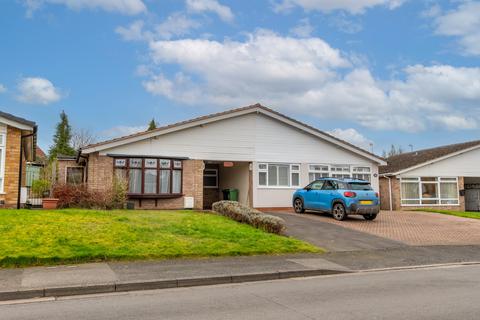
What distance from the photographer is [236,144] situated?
22656 millimetres

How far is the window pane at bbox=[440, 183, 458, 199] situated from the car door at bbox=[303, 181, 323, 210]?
13.7m

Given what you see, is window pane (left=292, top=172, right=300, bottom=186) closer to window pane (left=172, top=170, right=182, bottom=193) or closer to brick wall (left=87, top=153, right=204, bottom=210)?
brick wall (left=87, top=153, right=204, bottom=210)

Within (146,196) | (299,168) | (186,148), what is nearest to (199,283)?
(146,196)

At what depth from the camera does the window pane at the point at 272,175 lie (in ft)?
76.3

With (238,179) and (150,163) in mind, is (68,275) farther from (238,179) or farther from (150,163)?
(238,179)

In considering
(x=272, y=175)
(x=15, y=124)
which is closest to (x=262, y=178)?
(x=272, y=175)

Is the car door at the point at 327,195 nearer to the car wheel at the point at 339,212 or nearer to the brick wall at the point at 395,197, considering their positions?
the car wheel at the point at 339,212

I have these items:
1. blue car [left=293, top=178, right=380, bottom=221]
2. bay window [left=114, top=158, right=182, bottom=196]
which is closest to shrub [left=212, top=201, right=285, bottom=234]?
blue car [left=293, top=178, right=380, bottom=221]

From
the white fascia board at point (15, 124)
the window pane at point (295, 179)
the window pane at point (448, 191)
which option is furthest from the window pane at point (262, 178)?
the window pane at point (448, 191)

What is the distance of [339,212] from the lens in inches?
735

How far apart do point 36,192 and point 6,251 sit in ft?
32.7

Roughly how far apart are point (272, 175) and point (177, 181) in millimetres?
5182

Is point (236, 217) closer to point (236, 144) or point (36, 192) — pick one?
point (236, 144)

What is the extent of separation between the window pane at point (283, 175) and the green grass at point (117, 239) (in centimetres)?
896
